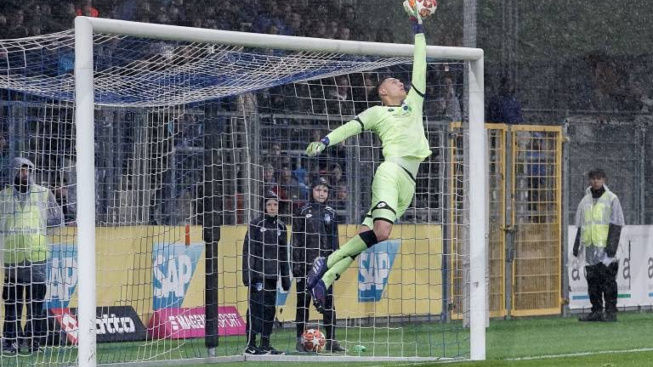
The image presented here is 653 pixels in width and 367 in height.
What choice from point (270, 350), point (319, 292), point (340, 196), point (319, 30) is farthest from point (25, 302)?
point (319, 30)

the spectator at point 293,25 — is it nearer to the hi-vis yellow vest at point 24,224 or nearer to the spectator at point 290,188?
the spectator at point 290,188

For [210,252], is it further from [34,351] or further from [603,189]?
[603,189]

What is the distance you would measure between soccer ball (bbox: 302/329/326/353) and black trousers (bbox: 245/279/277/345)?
1.41ft

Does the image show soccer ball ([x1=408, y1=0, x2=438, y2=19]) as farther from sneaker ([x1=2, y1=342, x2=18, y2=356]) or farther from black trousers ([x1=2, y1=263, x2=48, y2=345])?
sneaker ([x1=2, y1=342, x2=18, y2=356])

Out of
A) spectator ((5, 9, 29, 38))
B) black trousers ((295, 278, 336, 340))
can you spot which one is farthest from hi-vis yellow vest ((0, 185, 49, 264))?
spectator ((5, 9, 29, 38))

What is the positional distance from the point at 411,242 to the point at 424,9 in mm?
5630

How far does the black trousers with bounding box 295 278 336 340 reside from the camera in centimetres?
1273

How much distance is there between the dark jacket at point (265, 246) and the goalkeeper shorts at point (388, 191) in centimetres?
253

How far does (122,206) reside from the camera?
13086 mm

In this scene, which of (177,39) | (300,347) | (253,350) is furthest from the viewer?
(300,347)

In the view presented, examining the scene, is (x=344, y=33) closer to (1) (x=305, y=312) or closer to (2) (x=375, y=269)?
(2) (x=375, y=269)

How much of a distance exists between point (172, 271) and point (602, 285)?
629 centimetres

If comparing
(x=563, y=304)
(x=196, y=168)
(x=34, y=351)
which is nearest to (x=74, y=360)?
(x=34, y=351)

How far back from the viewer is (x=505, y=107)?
19.2 metres
